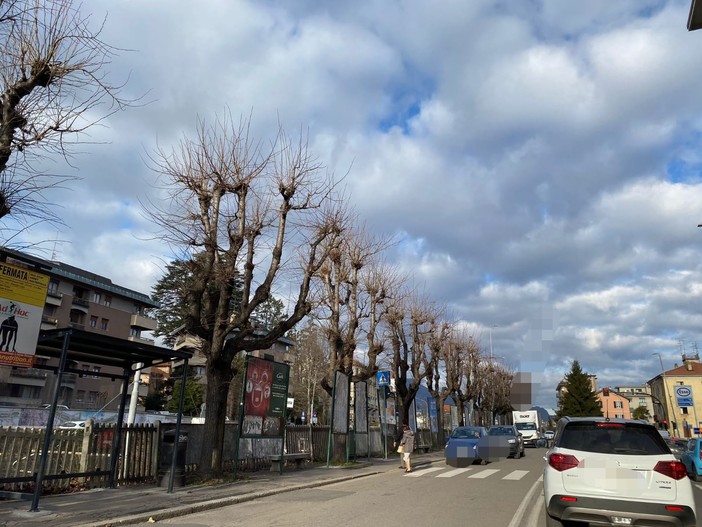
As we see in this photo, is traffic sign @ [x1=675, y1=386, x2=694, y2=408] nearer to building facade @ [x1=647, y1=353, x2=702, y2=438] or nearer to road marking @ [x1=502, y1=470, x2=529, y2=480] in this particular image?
building facade @ [x1=647, y1=353, x2=702, y2=438]

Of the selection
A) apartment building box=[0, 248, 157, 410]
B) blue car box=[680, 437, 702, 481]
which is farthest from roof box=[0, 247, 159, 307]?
blue car box=[680, 437, 702, 481]

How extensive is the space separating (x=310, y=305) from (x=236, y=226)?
136 inches

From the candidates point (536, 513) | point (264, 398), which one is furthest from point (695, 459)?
point (264, 398)

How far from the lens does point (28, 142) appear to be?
820 cm

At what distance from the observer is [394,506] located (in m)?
10.8

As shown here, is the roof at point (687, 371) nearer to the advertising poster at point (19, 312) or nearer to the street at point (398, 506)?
the street at point (398, 506)

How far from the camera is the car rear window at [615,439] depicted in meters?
7.18

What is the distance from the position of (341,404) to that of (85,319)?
4293 cm

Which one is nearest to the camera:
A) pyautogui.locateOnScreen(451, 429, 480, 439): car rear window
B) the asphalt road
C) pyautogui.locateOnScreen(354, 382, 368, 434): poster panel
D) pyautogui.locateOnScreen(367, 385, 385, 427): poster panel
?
the asphalt road

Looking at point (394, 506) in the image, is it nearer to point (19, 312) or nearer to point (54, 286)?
point (19, 312)

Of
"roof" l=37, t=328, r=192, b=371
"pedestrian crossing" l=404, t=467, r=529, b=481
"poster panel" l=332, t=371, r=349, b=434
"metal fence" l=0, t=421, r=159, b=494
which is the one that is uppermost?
"roof" l=37, t=328, r=192, b=371

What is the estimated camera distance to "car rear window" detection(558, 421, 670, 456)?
283 inches

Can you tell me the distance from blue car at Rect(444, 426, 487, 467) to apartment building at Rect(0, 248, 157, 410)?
1219 inches

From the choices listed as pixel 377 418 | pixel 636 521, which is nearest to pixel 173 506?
pixel 636 521
